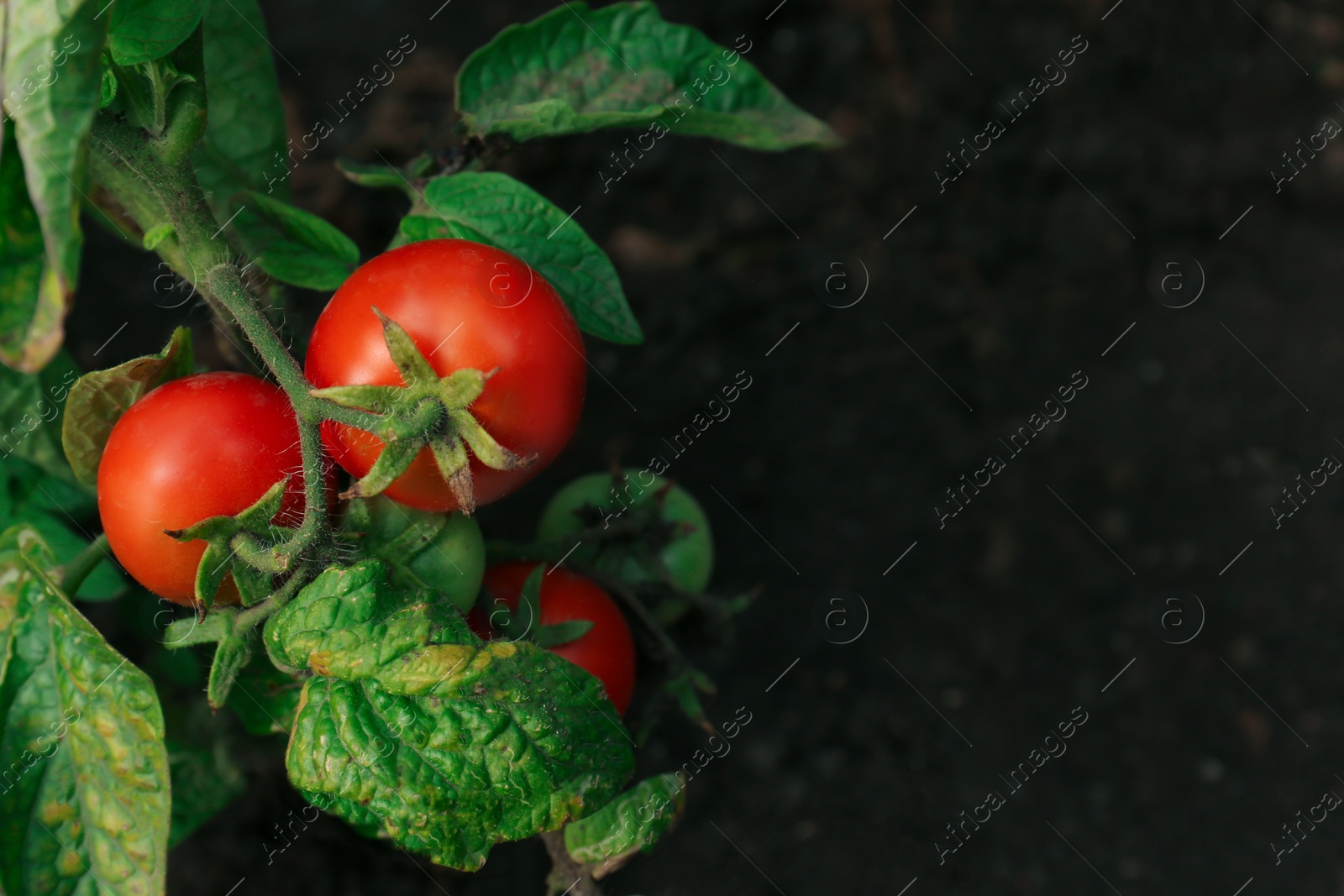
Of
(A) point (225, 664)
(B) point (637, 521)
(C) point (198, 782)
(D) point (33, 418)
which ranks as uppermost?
(D) point (33, 418)

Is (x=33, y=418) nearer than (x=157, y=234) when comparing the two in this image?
No

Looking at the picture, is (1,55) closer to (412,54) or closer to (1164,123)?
(412,54)

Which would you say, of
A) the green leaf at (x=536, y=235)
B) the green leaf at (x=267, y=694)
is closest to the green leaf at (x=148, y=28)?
the green leaf at (x=536, y=235)

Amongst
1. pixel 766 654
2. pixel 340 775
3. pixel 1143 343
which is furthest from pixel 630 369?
pixel 340 775

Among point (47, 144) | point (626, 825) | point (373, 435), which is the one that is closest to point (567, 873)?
point (626, 825)

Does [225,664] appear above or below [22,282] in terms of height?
below

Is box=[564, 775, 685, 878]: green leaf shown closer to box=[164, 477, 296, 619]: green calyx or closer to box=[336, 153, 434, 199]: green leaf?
box=[164, 477, 296, 619]: green calyx

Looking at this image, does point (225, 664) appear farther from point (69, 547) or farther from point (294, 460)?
point (69, 547)
